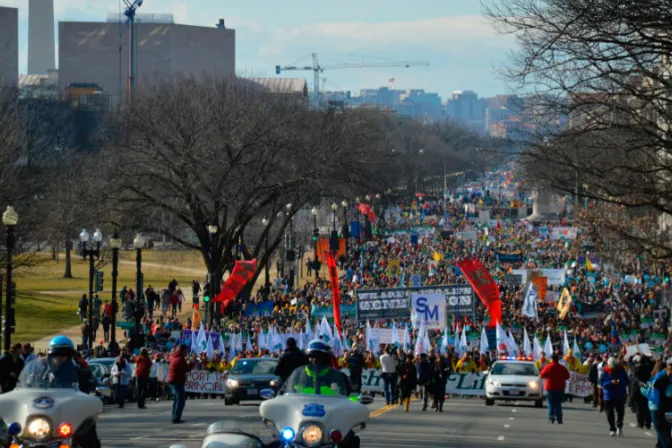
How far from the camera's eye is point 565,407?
38594mm

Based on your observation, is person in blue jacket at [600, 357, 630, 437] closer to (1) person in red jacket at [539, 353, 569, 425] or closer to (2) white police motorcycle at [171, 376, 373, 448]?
(1) person in red jacket at [539, 353, 569, 425]

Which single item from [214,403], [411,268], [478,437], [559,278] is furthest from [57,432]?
[411,268]

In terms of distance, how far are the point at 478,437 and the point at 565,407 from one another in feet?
47.6

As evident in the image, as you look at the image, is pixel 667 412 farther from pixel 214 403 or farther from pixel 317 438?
pixel 214 403

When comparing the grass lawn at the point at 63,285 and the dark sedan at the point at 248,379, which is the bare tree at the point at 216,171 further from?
the dark sedan at the point at 248,379

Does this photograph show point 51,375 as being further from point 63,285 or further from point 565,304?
point 63,285

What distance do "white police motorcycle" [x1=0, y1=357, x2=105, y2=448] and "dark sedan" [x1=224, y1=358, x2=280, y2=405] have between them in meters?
14.6

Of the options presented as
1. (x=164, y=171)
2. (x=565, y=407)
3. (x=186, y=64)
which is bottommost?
(x=565, y=407)

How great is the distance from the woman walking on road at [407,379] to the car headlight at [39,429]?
17320 millimetres

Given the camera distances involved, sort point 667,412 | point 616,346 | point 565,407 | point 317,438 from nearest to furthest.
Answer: point 317,438 → point 667,412 → point 565,407 → point 616,346

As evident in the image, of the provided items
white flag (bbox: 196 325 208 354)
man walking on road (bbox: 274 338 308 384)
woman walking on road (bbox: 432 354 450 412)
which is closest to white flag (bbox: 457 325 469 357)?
white flag (bbox: 196 325 208 354)

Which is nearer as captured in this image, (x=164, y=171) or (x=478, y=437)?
(x=478, y=437)

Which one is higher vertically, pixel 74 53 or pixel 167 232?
pixel 74 53

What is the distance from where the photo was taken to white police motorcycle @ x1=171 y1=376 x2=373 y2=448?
1598 centimetres
